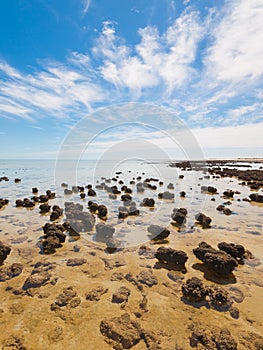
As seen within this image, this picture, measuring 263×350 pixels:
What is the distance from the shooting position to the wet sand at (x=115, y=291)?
492 cm

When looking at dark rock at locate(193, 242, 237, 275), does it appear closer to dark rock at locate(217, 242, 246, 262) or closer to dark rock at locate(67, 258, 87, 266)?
dark rock at locate(217, 242, 246, 262)

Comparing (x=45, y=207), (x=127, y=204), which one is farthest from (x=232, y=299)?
(x=45, y=207)

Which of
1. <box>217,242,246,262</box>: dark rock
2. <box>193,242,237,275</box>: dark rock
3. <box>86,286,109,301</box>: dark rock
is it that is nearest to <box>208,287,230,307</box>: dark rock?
<box>193,242,237,275</box>: dark rock

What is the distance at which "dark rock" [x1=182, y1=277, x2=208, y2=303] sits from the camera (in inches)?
240

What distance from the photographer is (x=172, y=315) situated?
559 cm

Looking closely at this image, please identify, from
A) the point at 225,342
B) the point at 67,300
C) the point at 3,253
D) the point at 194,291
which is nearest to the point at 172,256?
the point at 194,291

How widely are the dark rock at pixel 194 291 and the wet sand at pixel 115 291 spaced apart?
185 mm

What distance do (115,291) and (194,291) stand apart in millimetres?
2476

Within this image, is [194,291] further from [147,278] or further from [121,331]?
[121,331]

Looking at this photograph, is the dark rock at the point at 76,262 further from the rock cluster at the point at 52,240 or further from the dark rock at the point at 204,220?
the dark rock at the point at 204,220

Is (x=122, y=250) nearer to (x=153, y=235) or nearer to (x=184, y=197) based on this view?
(x=153, y=235)

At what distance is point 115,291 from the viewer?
6656 millimetres

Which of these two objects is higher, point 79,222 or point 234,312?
point 79,222

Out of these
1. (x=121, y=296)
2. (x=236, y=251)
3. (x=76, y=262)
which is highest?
(x=236, y=251)
